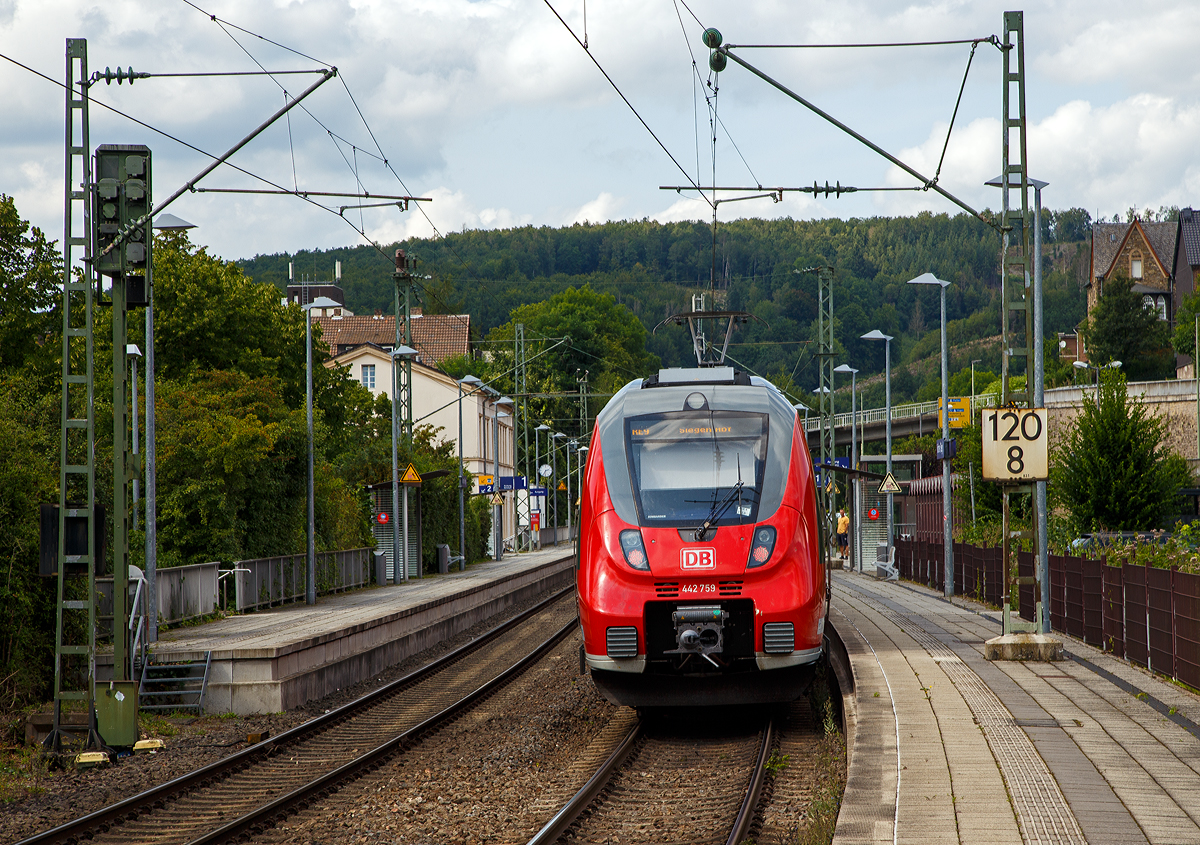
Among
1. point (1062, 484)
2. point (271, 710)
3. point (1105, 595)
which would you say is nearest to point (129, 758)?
point (271, 710)

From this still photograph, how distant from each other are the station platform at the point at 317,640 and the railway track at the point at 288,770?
2.91 feet

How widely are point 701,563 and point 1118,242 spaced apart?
110 m

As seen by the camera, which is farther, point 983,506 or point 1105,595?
point 983,506

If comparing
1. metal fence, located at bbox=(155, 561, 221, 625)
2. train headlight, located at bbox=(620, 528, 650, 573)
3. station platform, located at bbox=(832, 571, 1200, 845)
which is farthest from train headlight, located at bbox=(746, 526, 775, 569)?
metal fence, located at bbox=(155, 561, 221, 625)

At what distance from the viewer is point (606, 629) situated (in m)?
11.7

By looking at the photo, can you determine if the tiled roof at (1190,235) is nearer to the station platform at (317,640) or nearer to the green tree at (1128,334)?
the green tree at (1128,334)

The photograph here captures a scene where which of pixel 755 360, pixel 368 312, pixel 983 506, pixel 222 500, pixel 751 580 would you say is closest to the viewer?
pixel 751 580

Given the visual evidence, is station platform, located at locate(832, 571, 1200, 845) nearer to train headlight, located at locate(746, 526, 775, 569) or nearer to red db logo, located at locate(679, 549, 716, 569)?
train headlight, located at locate(746, 526, 775, 569)

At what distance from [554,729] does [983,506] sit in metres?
38.6

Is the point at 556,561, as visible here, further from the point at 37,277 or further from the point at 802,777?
the point at 802,777

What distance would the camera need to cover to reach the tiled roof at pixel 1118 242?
106 m

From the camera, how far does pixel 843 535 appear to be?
50.6m

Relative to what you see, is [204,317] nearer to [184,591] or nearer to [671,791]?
[184,591]

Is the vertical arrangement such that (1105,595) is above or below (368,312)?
below
